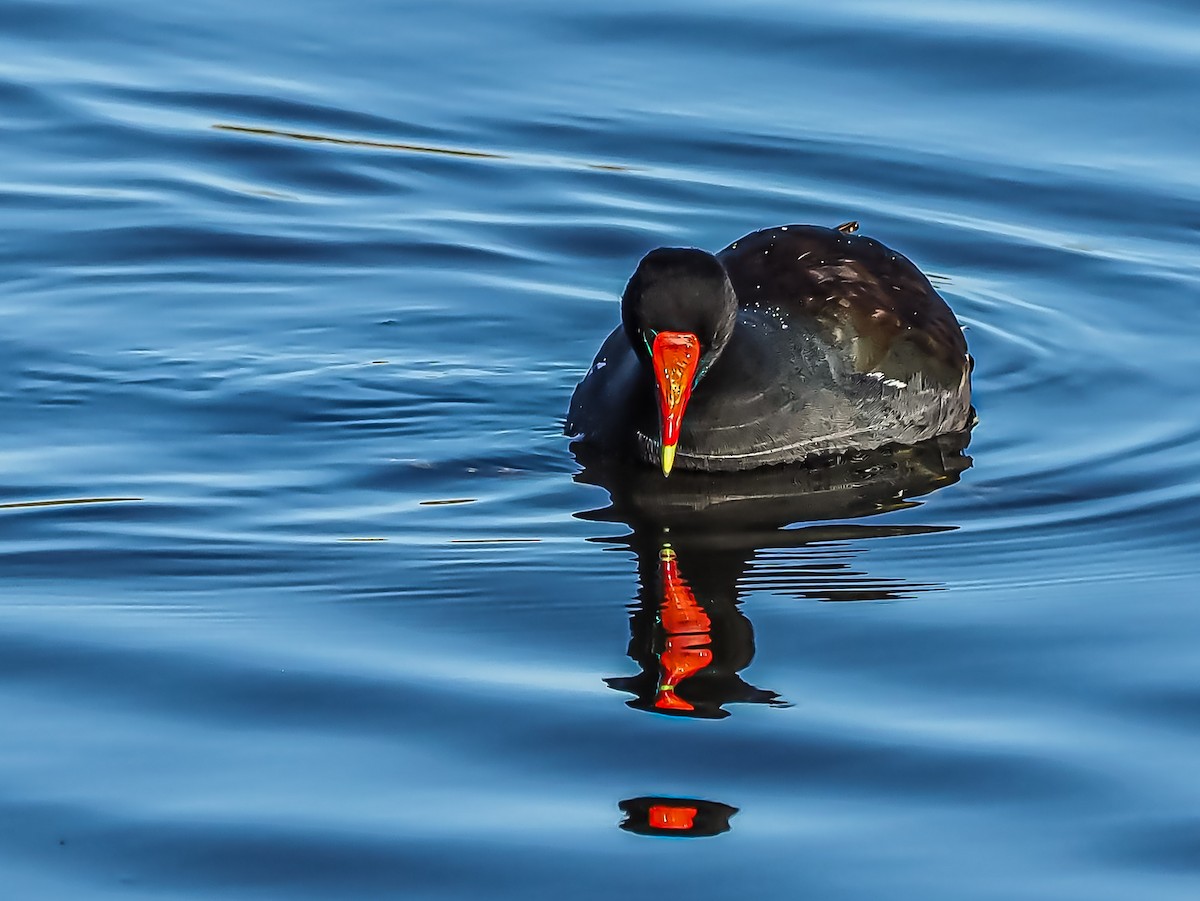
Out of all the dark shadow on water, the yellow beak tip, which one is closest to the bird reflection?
the yellow beak tip

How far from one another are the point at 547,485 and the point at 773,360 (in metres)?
1.01

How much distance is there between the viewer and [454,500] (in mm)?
8281

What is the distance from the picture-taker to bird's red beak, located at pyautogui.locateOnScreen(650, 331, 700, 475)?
8266 millimetres

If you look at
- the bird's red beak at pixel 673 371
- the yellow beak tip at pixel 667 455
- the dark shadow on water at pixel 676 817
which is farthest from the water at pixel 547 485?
the bird's red beak at pixel 673 371

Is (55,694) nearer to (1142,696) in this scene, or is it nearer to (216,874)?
(216,874)

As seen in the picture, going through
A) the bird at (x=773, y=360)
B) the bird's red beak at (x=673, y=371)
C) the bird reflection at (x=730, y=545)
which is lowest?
the bird reflection at (x=730, y=545)

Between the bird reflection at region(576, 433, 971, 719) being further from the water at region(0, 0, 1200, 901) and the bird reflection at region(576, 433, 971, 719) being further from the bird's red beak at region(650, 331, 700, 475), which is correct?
the bird's red beak at region(650, 331, 700, 475)

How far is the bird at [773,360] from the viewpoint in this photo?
8297 millimetres

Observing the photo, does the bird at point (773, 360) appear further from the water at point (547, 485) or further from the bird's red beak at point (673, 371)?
the water at point (547, 485)

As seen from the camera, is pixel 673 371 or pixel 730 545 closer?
pixel 730 545

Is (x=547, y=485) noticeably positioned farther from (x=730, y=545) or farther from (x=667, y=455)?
(x=730, y=545)

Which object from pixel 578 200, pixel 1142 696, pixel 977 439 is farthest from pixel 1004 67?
pixel 1142 696

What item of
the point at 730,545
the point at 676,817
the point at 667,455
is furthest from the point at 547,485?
the point at 676,817

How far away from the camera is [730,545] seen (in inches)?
311
